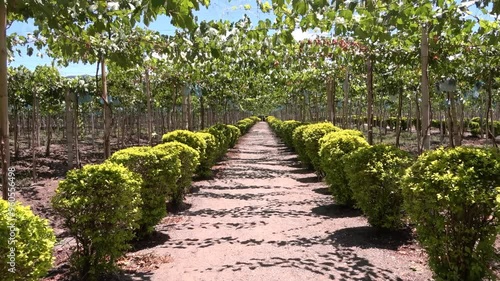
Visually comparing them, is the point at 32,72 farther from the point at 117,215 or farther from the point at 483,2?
the point at 483,2

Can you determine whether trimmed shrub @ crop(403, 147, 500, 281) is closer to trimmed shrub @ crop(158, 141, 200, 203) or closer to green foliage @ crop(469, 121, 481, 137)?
trimmed shrub @ crop(158, 141, 200, 203)

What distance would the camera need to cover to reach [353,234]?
6.40 metres

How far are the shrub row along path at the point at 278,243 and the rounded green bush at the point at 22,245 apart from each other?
1751 millimetres

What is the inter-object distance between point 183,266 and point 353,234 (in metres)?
2.68

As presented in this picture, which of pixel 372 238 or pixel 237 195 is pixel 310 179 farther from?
pixel 372 238

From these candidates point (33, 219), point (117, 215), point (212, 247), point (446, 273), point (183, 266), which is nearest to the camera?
point (33, 219)

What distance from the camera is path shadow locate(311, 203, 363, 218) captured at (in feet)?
25.6

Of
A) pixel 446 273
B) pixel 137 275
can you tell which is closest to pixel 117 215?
pixel 137 275

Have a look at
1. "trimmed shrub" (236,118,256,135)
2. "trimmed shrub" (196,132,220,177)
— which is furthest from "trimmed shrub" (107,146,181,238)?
"trimmed shrub" (236,118,256,135)

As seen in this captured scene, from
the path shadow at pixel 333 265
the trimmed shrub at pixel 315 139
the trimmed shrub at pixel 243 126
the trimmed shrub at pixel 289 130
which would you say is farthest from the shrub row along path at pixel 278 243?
the trimmed shrub at pixel 243 126

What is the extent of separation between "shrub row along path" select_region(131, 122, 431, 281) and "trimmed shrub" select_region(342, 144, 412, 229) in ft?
1.08

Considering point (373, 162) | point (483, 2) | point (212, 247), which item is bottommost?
point (212, 247)

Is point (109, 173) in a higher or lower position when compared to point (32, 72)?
lower

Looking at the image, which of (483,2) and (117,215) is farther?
(117,215)
